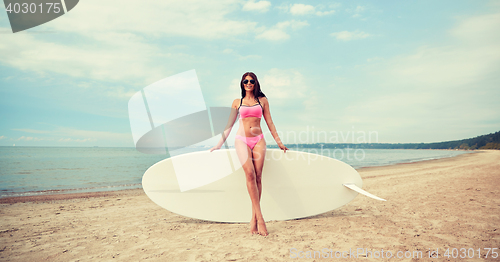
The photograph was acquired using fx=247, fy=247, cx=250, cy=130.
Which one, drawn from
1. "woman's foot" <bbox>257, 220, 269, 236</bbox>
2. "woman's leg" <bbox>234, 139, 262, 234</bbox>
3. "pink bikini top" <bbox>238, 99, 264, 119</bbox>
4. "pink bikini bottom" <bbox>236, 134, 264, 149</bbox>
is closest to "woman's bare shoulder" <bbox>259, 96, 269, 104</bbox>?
"pink bikini top" <bbox>238, 99, 264, 119</bbox>

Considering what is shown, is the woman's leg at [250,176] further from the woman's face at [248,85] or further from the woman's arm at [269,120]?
the woman's face at [248,85]

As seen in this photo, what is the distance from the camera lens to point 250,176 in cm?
260

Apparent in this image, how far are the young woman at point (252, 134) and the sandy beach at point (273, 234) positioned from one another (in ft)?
1.21

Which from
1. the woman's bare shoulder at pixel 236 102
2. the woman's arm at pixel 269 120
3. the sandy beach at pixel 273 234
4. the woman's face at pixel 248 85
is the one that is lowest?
the sandy beach at pixel 273 234

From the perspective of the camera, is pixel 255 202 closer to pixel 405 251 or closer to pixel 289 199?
pixel 289 199

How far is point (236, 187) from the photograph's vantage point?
10.6 ft

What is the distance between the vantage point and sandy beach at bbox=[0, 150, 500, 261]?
217 cm

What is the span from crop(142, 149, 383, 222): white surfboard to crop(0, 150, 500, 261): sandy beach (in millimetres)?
165

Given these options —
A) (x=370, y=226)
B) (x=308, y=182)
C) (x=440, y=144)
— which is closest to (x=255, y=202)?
(x=308, y=182)

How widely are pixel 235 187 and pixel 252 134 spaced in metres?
0.92

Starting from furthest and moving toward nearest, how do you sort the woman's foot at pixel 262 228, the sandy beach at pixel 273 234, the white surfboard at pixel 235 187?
1. the white surfboard at pixel 235 187
2. the woman's foot at pixel 262 228
3. the sandy beach at pixel 273 234

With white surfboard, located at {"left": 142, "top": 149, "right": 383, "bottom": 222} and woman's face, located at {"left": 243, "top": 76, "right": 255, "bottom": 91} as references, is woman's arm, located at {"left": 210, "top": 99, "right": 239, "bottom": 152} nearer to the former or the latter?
woman's face, located at {"left": 243, "top": 76, "right": 255, "bottom": 91}

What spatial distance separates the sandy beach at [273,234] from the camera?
7.13 feet

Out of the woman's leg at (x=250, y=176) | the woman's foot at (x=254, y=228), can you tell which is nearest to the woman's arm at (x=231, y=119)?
the woman's leg at (x=250, y=176)
